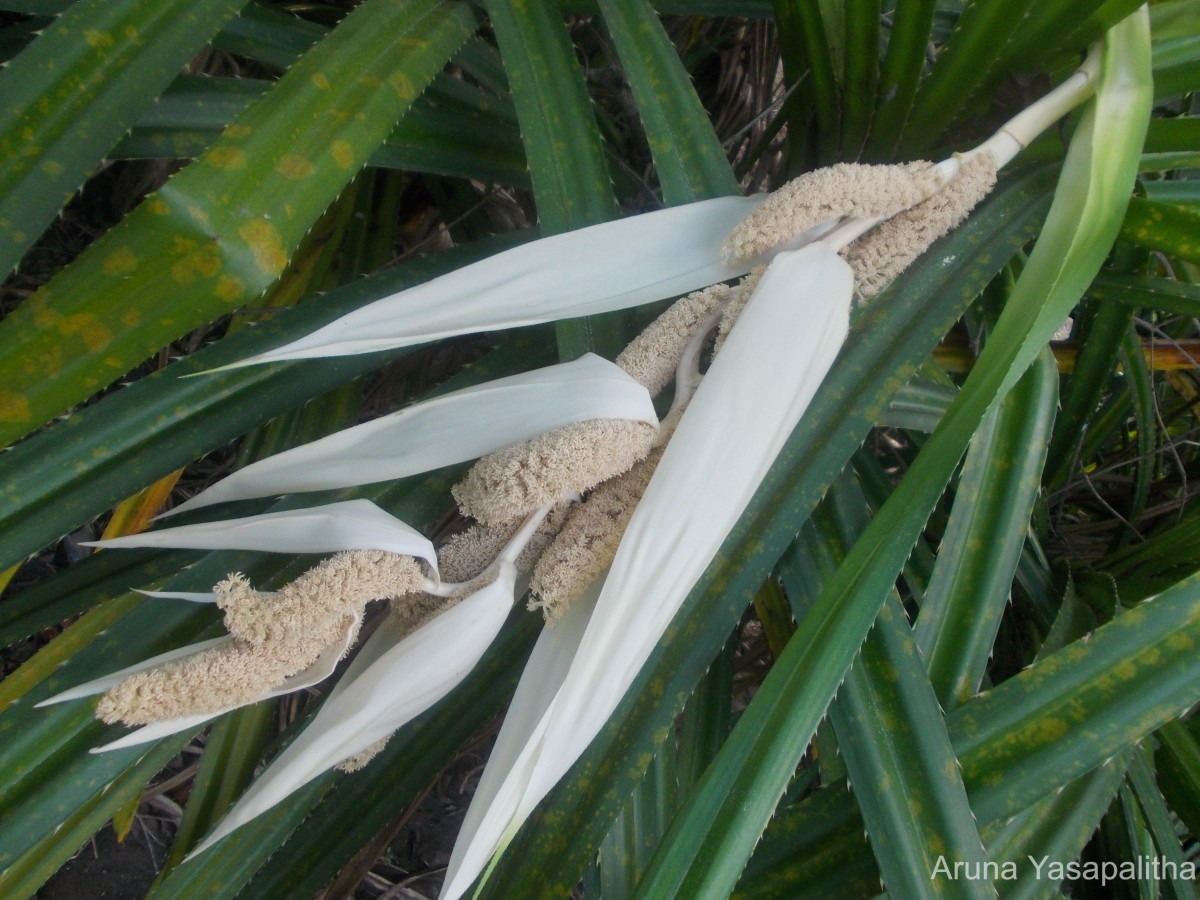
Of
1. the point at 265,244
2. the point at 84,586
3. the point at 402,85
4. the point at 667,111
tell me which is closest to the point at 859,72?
the point at 667,111

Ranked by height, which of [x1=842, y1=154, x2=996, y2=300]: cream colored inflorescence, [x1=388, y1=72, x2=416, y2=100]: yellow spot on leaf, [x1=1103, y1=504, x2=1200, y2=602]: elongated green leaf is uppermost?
[x1=1103, y1=504, x2=1200, y2=602]: elongated green leaf

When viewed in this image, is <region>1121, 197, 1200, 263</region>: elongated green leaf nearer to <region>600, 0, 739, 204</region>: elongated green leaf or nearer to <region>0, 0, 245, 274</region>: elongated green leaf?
<region>600, 0, 739, 204</region>: elongated green leaf

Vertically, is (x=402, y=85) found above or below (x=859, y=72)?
below

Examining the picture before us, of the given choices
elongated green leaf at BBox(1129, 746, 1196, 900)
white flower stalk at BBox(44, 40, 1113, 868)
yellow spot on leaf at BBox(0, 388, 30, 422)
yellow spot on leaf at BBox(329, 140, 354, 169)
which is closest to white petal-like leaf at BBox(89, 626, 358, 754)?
white flower stalk at BBox(44, 40, 1113, 868)

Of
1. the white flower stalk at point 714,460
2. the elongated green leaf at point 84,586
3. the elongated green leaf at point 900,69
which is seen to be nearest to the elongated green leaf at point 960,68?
the elongated green leaf at point 900,69

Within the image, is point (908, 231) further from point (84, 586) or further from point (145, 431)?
point (84, 586)

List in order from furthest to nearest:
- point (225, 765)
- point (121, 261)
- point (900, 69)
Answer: point (225, 765), point (900, 69), point (121, 261)

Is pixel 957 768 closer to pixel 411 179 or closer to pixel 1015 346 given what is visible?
pixel 1015 346
